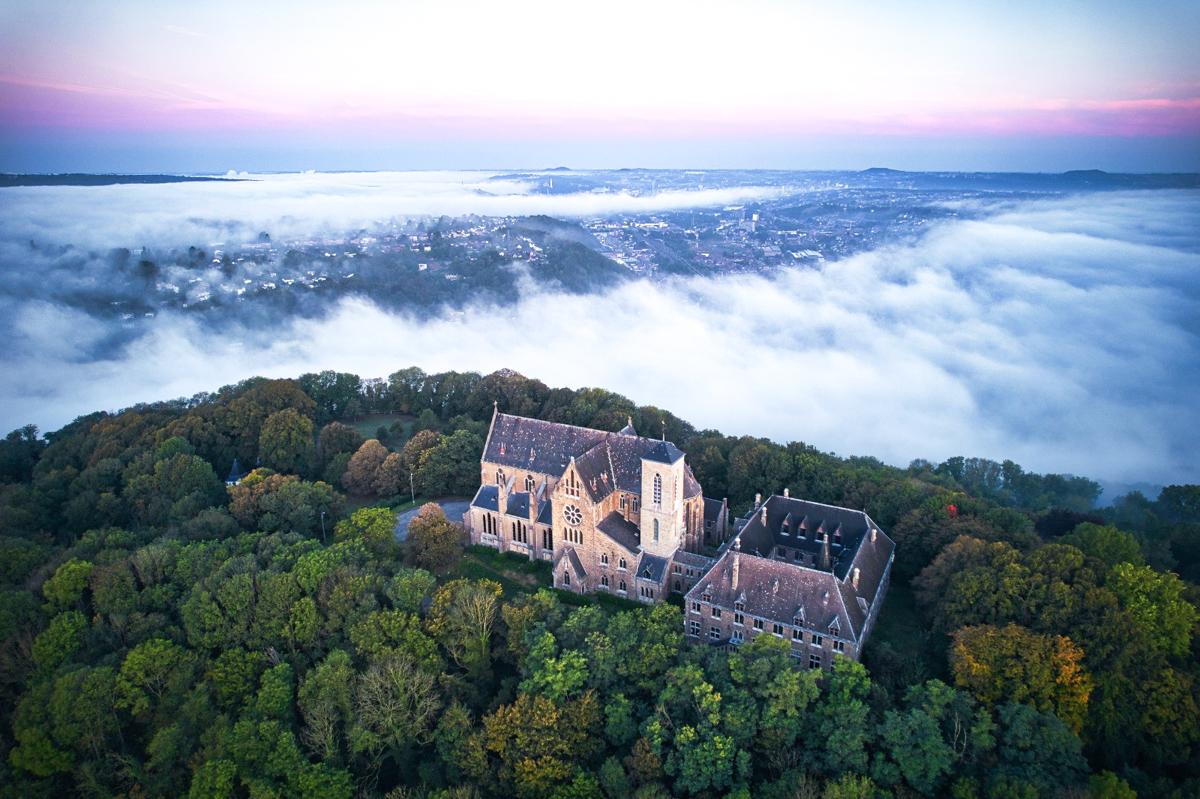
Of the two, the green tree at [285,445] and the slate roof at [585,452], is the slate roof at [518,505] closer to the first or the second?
the slate roof at [585,452]

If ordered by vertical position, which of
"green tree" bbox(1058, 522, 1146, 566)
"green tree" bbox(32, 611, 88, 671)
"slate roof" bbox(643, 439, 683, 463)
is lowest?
"green tree" bbox(32, 611, 88, 671)

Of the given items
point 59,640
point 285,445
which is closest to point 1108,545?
point 59,640

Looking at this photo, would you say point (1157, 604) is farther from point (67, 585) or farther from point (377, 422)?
point (377, 422)

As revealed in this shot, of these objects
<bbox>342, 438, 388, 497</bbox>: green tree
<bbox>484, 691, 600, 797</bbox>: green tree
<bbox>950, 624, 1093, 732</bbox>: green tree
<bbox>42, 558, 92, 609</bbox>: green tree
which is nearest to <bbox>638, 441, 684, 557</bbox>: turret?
<bbox>484, 691, 600, 797</bbox>: green tree

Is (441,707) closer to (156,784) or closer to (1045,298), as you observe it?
(156,784)

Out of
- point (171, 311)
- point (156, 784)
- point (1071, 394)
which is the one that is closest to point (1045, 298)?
point (1071, 394)

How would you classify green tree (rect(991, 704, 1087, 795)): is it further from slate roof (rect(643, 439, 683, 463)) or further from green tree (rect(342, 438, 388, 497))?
green tree (rect(342, 438, 388, 497))
